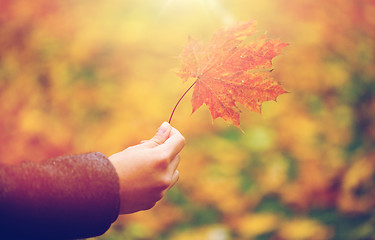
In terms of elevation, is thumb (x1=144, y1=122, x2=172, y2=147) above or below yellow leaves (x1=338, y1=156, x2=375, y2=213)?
below

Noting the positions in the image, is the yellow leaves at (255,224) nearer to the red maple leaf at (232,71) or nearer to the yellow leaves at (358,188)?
the yellow leaves at (358,188)

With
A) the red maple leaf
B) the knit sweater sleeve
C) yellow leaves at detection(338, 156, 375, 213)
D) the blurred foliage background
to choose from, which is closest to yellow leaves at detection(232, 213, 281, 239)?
the blurred foliage background

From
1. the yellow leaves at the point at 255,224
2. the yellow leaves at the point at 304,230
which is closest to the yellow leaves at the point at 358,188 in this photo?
the yellow leaves at the point at 304,230

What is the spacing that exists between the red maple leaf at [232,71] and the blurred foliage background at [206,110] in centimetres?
128

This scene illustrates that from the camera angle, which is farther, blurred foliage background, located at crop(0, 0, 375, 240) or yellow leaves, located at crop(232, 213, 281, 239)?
blurred foliage background, located at crop(0, 0, 375, 240)

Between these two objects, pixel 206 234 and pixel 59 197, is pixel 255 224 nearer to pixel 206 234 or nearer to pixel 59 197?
pixel 206 234

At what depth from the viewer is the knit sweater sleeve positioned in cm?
54

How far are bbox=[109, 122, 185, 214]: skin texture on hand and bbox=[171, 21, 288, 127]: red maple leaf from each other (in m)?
0.17

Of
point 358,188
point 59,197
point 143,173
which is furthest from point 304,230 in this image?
point 59,197

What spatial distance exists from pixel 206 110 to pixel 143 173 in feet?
5.59

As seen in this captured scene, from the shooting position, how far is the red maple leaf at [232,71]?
758 mm

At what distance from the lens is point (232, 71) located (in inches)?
31.0

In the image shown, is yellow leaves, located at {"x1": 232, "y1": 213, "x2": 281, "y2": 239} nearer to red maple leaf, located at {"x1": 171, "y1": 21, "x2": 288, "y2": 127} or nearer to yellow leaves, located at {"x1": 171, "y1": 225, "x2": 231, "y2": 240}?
yellow leaves, located at {"x1": 171, "y1": 225, "x2": 231, "y2": 240}

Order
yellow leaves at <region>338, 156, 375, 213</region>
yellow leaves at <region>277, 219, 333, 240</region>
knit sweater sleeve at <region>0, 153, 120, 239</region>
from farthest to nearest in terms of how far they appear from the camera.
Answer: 1. yellow leaves at <region>338, 156, 375, 213</region>
2. yellow leaves at <region>277, 219, 333, 240</region>
3. knit sweater sleeve at <region>0, 153, 120, 239</region>
